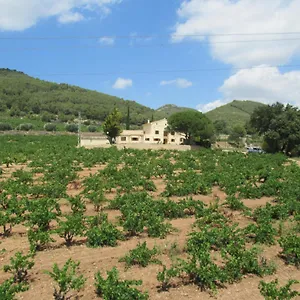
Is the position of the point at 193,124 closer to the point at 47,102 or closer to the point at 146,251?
the point at 146,251

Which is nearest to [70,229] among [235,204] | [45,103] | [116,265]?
[116,265]

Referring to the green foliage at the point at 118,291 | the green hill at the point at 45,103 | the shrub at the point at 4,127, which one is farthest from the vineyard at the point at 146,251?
the green hill at the point at 45,103

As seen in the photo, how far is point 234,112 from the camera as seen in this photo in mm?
153000

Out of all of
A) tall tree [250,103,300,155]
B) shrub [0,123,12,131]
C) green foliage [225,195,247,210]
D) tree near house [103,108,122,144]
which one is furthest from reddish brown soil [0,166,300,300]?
shrub [0,123,12,131]

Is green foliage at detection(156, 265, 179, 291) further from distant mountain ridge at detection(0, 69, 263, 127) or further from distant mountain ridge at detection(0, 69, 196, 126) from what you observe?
distant mountain ridge at detection(0, 69, 263, 127)

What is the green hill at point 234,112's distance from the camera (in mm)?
134875

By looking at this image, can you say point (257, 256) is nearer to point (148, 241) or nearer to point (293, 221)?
point (148, 241)

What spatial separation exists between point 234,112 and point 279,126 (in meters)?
120

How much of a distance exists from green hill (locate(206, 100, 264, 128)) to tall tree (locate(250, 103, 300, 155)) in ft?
286

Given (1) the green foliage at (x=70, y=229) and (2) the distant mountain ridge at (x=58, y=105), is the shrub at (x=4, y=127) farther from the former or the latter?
(1) the green foliage at (x=70, y=229)

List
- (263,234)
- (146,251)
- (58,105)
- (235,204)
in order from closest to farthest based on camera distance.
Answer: (146,251), (263,234), (235,204), (58,105)

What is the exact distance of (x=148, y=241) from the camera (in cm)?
770

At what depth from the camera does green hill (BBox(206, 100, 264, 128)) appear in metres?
135

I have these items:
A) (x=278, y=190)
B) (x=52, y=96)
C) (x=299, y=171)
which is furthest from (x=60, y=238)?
(x=52, y=96)
